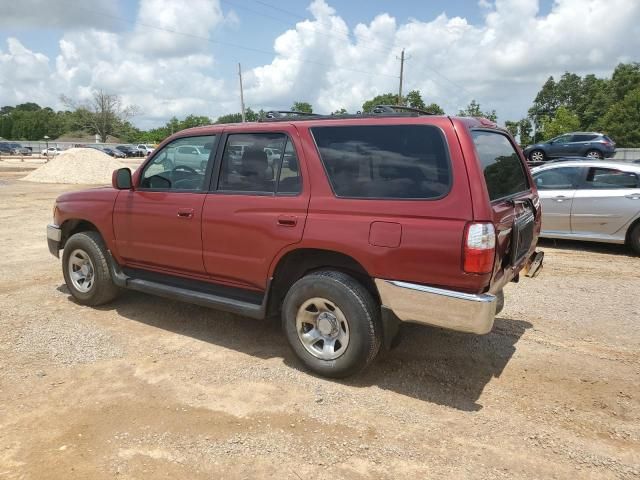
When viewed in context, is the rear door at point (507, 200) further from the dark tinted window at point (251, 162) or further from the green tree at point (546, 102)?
the green tree at point (546, 102)

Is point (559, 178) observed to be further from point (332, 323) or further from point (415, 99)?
point (415, 99)

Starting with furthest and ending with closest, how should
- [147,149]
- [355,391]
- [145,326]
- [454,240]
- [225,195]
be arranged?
1. [147,149]
2. [145,326]
3. [225,195]
4. [355,391]
5. [454,240]

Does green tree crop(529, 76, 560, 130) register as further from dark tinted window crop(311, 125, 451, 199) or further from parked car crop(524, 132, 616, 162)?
dark tinted window crop(311, 125, 451, 199)

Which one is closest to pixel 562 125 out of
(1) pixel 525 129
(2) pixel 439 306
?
(1) pixel 525 129

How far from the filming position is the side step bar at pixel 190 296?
419 centimetres

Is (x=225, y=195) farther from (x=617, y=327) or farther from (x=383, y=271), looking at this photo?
(x=617, y=327)

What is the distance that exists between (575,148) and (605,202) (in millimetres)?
17498

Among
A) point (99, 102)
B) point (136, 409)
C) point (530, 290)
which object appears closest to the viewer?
point (136, 409)

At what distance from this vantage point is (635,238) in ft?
27.2

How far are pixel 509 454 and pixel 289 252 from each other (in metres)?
2.01

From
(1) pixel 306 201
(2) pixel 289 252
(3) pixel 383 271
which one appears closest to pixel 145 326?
(2) pixel 289 252

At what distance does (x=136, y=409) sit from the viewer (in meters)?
3.53

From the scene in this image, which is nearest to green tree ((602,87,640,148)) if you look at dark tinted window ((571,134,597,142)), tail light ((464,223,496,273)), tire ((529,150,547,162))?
dark tinted window ((571,134,597,142))

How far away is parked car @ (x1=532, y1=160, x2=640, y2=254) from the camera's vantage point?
27.2 ft
